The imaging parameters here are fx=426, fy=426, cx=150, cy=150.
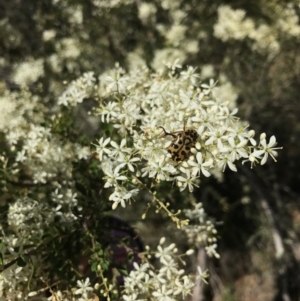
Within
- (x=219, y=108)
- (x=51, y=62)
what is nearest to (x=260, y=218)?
(x=51, y=62)

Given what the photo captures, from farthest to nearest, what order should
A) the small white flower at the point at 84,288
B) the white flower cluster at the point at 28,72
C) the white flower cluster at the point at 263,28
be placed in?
the white flower cluster at the point at 28,72, the white flower cluster at the point at 263,28, the small white flower at the point at 84,288

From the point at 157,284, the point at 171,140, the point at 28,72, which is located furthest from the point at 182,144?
the point at 28,72

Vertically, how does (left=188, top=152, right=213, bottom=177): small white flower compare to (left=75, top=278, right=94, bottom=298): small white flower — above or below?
above

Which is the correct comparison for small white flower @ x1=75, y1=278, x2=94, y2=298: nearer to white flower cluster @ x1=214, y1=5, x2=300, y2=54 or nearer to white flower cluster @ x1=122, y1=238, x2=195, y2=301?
white flower cluster @ x1=122, y1=238, x2=195, y2=301

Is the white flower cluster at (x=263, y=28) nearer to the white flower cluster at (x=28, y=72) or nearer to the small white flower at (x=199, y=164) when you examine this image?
the white flower cluster at (x=28, y=72)

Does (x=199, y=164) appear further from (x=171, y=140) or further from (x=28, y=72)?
(x=28, y=72)

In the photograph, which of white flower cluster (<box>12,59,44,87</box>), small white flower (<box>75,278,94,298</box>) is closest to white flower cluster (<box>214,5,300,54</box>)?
white flower cluster (<box>12,59,44,87</box>)

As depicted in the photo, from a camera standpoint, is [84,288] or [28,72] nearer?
[84,288]

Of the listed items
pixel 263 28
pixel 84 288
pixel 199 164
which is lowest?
pixel 84 288

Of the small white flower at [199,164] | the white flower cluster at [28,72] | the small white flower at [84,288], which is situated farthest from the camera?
the white flower cluster at [28,72]

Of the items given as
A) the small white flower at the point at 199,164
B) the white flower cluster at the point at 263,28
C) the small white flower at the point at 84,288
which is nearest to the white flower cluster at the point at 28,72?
the white flower cluster at the point at 263,28

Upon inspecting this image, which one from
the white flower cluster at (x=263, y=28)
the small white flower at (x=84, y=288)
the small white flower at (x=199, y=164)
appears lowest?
the small white flower at (x=84, y=288)
